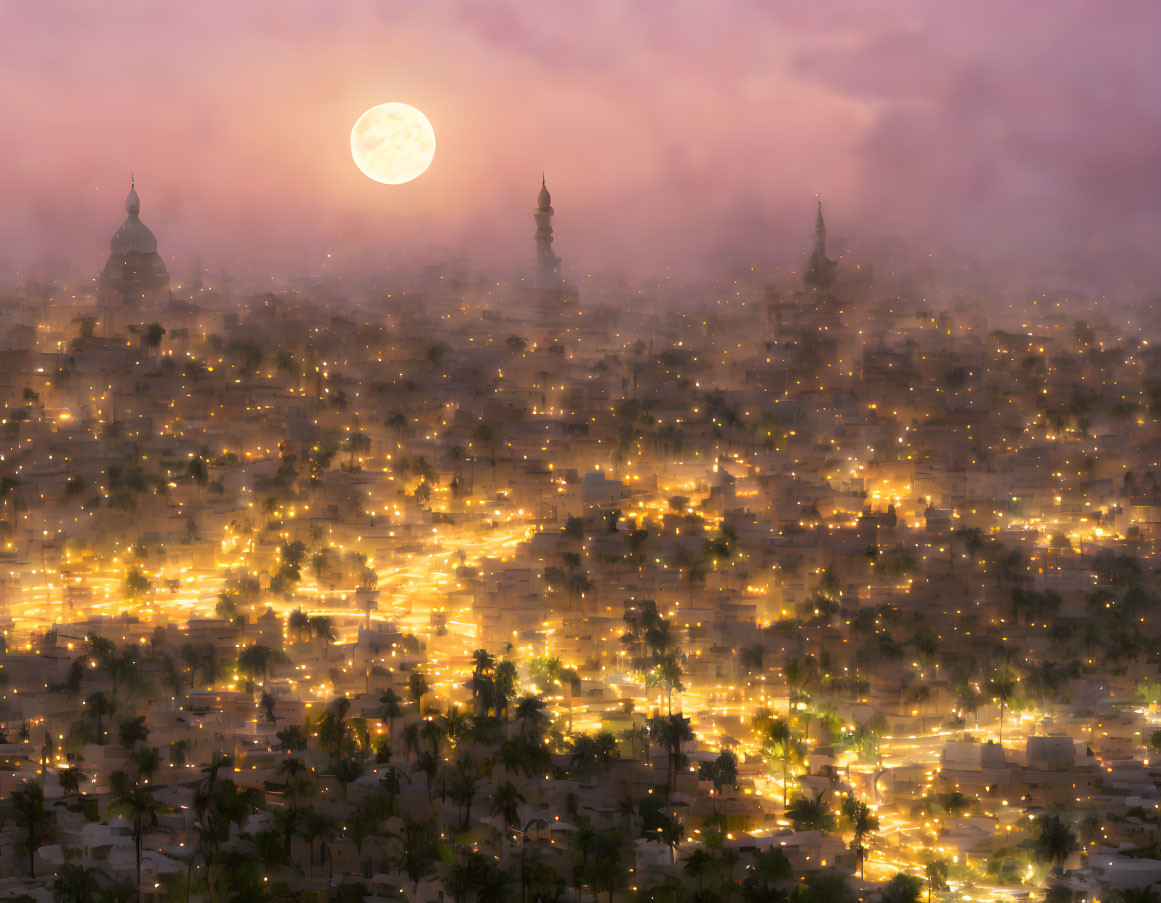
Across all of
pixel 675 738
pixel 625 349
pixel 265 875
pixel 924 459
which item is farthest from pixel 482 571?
pixel 625 349

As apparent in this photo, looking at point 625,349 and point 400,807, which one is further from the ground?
point 625,349

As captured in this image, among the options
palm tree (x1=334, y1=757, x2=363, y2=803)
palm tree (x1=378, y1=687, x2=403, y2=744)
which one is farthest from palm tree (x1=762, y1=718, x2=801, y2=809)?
palm tree (x1=334, y1=757, x2=363, y2=803)

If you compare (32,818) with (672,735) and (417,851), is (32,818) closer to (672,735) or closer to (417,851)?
(417,851)

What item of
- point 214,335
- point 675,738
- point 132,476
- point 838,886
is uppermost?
point 214,335

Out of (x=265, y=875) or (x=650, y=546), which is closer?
(x=265, y=875)

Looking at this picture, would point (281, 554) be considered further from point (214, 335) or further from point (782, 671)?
point (214, 335)

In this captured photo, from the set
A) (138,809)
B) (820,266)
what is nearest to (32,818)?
(138,809)
